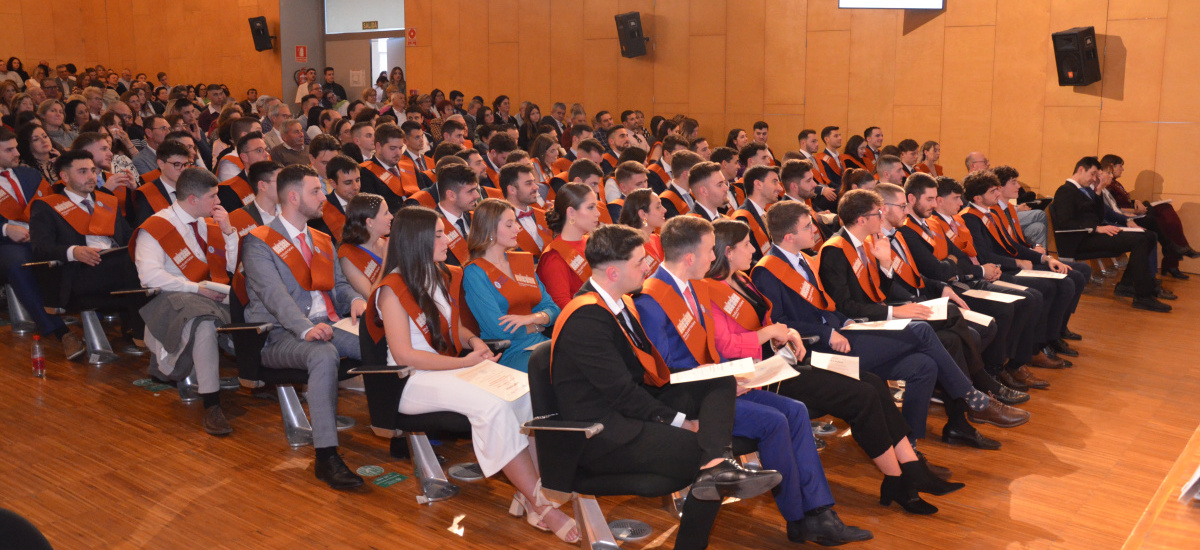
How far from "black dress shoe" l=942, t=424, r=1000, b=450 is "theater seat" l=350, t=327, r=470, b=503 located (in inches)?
94.6

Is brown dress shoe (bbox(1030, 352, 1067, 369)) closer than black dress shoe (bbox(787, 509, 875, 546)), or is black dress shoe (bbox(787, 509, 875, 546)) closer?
black dress shoe (bbox(787, 509, 875, 546))

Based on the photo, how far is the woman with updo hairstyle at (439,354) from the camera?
10.5 feet

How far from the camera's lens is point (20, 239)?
5.29 m

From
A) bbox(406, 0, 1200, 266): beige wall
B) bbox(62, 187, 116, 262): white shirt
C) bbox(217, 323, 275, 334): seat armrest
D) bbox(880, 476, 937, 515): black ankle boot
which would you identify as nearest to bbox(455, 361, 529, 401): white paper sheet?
bbox(217, 323, 275, 334): seat armrest

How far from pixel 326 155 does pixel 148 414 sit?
227 cm

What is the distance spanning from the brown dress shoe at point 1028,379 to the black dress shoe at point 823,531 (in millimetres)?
2545

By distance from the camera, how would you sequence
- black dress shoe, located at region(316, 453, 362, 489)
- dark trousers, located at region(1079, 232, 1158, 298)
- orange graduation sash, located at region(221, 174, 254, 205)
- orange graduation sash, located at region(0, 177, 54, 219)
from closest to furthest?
black dress shoe, located at region(316, 453, 362, 489)
orange graduation sash, located at region(0, 177, 54, 219)
orange graduation sash, located at region(221, 174, 254, 205)
dark trousers, located at region(1079, 232, 1158, 298)

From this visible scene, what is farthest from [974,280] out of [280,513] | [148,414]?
[148,414]

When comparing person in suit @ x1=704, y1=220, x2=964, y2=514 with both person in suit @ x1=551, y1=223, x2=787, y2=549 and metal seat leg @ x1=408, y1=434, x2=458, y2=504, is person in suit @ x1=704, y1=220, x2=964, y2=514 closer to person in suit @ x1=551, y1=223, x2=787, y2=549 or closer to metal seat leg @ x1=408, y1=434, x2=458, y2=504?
person in suit @ x1=551, y1=223, x2=787, y2=549

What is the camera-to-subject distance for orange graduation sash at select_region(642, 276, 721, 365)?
3207 millimetres

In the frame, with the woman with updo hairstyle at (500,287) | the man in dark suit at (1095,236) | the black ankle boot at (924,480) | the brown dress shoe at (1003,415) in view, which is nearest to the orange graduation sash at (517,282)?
the woman with updo hairstyle at (500,287)

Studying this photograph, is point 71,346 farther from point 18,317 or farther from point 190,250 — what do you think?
point 190,250

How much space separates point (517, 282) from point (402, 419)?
0.87 metres

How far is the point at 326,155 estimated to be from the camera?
6.08m
